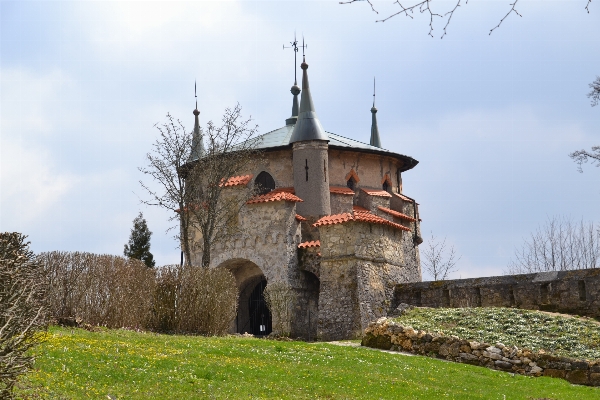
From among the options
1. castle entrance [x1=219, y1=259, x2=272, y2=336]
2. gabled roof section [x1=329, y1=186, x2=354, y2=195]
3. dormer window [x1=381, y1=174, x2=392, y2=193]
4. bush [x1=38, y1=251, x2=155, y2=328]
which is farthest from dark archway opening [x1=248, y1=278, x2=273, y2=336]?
bush [x1=38, y1=251, x2=155, y2=328]

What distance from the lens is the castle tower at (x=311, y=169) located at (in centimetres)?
3488

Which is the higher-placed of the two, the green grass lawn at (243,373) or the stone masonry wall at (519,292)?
the stone masonry wall at (519,292)

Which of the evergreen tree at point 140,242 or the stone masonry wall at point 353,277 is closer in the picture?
the stone masonry wall at point 353,277

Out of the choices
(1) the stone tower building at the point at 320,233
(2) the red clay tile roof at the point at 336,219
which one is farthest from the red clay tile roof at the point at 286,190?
(2) the red clay tile roof at the point at 336,219

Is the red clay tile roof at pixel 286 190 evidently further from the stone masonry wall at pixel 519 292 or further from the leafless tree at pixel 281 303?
the stone masonry wall at pixel 519 292

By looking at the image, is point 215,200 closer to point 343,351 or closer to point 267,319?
point 267,319

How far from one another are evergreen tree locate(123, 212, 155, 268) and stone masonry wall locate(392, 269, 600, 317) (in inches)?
737

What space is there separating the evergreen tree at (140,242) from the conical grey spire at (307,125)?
14.1m

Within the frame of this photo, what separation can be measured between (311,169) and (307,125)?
199cm

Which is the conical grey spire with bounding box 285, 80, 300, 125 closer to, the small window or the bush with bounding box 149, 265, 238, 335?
the small window

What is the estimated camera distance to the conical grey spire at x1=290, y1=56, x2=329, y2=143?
35.0 m

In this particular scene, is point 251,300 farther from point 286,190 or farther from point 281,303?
point 286,190

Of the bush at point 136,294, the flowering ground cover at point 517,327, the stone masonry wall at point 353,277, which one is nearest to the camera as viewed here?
the bush at point 136,294

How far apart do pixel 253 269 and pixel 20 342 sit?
2504cm
